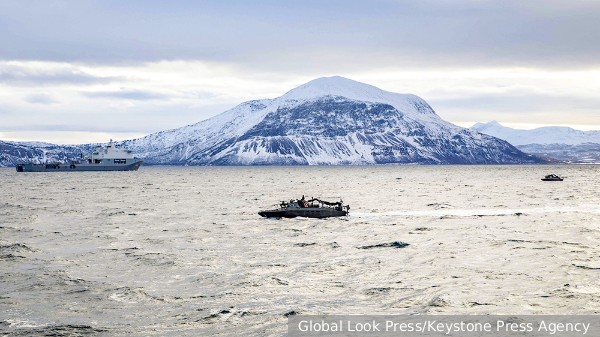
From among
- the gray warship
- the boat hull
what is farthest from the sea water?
the gray warship

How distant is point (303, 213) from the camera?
64812mm

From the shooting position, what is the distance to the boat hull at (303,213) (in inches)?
2534

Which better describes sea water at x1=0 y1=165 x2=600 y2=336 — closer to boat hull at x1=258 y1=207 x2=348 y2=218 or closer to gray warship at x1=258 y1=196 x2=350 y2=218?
boat hull at x1=258 y1=207 x2=348 y2=218

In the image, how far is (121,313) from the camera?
77.6ft

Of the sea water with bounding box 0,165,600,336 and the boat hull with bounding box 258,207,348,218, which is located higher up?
the boat hull with bounding box 258,207,348,218

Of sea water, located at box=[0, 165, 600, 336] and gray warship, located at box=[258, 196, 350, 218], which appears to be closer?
sea water, located at box=[0, 165, 600, 336]

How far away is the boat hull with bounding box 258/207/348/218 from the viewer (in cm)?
6438

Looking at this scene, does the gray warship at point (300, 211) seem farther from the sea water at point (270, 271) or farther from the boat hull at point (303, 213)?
the sea water at point (270, 271)

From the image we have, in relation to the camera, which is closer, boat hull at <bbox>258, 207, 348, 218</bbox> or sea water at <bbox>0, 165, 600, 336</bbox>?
sea water at <bbox>0, 165, 600, 336</bbox>

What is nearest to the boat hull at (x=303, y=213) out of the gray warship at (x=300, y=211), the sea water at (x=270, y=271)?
the gray warship at (x=300, y=211)

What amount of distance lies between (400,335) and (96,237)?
3449 cm

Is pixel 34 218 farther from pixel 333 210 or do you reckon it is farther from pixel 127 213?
pixel 333 210

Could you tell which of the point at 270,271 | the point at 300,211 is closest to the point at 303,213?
the point at 300,211

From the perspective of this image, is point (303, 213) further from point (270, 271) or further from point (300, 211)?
point (270, 271)
